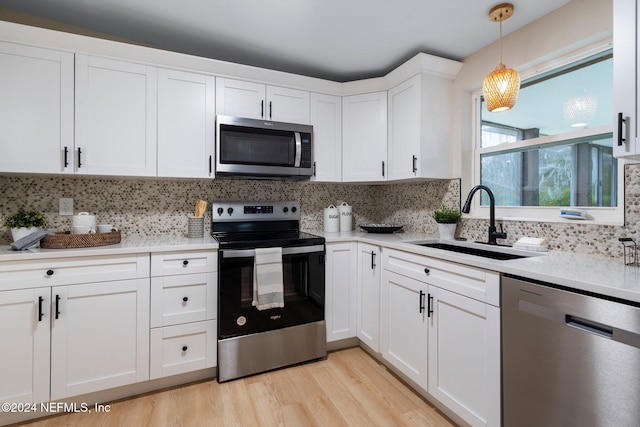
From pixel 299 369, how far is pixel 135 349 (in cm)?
106

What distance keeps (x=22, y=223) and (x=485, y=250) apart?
2.79m

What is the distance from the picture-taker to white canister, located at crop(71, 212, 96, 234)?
1.97 metres

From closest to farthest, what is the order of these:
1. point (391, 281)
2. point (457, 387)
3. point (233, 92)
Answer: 1. point (457, 387)
2. point (391, 281)
3. point (233, 92)

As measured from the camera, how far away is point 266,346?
84.6 inches

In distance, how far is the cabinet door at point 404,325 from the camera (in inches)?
72.4

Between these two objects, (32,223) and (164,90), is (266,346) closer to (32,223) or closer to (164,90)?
(32,223)

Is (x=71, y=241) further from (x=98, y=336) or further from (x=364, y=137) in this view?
(x=364, y=137)

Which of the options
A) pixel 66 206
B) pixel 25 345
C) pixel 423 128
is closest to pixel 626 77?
pixel 423 128

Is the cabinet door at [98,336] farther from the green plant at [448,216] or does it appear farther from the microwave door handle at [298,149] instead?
the green plant at [448,216]

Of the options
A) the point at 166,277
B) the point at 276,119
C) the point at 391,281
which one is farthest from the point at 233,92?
the point at 391,281

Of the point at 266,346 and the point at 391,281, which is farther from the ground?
the point at 391,281

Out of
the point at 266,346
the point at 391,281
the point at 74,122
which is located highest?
the point at 74,122

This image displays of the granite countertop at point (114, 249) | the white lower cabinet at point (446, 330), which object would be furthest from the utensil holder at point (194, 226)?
the white lower cabinet at point (446, 330)

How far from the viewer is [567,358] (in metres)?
1.13
